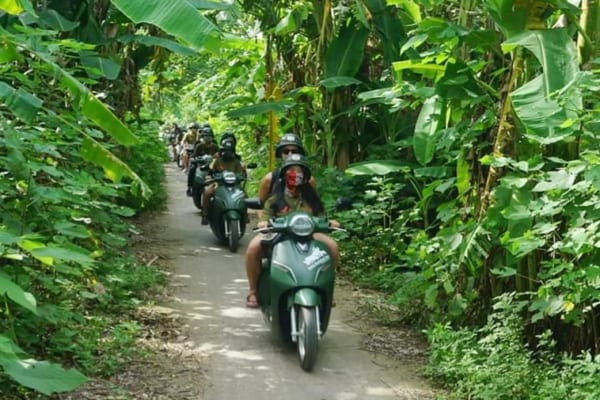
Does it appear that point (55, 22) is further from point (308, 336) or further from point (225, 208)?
point (308, 336)

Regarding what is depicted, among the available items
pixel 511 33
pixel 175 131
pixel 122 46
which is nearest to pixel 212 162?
pixel 122 46

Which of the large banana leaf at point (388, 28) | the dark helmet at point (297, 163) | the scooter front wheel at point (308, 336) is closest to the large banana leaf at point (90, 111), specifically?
the scooter front wheel at point (308, 336)

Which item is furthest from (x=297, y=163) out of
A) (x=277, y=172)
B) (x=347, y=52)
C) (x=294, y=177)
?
(x=347, y=52)

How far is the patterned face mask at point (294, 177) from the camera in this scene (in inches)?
261

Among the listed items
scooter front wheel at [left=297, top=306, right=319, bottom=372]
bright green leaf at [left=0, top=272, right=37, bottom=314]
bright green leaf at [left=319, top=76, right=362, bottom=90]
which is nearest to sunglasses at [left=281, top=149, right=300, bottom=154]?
A: bright green leaf at [left=319, top=76, right=362, bottom=90]

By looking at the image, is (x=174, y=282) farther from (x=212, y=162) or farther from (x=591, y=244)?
(x=591, y=244)

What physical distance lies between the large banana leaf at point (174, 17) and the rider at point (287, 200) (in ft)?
5.76

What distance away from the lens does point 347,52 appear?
949 cm

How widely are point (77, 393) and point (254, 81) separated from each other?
28.3 feet

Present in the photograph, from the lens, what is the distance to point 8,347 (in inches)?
113

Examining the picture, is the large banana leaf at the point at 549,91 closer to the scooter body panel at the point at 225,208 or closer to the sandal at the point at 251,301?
the sandal at the point at 251,301

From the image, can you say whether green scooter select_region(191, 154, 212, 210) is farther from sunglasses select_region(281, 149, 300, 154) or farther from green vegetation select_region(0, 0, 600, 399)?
sunglasses select_region(281, 149, 300, 154)

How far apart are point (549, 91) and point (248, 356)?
301 cm

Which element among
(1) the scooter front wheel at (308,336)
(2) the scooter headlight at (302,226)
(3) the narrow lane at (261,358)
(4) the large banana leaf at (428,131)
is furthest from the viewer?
(4) the large banana leaf at (428,131)
